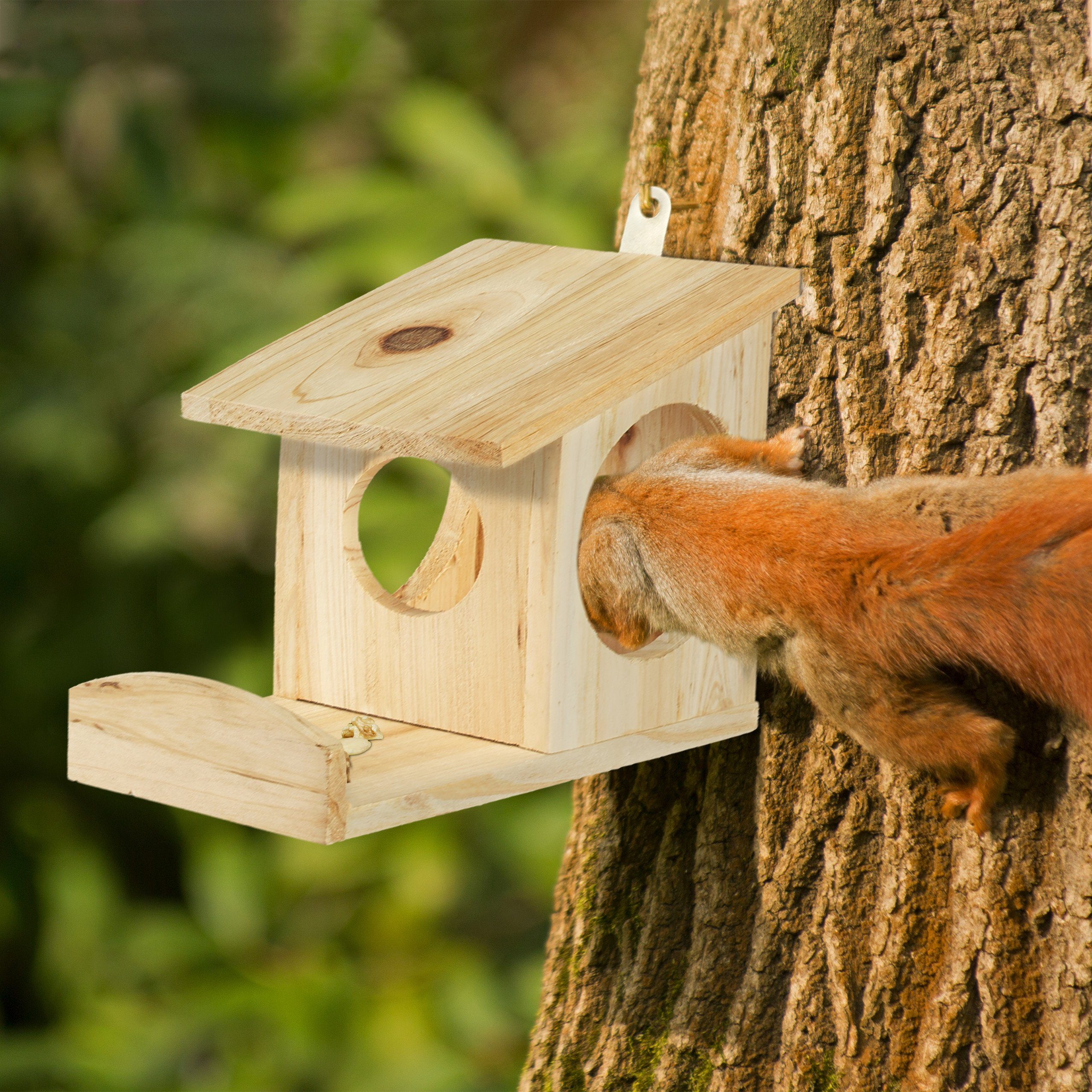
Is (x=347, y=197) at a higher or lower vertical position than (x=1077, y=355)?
higher

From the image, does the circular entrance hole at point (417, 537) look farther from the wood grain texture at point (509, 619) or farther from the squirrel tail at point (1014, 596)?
the squirrel tail at point (1014, 596)

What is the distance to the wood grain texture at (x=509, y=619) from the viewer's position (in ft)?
4.55

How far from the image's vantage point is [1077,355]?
1.48 meters

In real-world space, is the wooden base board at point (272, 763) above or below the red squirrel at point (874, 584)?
below

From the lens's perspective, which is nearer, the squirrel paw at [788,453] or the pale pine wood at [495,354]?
the pale pine wood at [495,354]

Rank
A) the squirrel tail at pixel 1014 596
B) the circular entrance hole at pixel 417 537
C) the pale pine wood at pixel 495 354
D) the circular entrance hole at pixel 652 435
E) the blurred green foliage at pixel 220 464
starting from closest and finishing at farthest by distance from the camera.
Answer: the squirrel tail at pixel 1014 596
the pale pine wood at pixel 495 354
the circular entrance hole at pixel 652 435
the circular entrance hole at pixel 417 537
the blurred green foliage at pixel 220 464

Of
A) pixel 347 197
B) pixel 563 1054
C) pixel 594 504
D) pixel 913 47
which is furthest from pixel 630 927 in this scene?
pixel 347 197

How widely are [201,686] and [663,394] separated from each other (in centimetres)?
58

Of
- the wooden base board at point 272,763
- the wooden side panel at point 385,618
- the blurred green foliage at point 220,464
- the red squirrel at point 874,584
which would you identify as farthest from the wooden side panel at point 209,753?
the blurred green foliage at point 220,464

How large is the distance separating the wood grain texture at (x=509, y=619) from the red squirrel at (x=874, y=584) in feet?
0.19

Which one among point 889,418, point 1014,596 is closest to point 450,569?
point 889,418

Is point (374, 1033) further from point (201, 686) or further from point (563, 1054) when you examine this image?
point (201, 686)

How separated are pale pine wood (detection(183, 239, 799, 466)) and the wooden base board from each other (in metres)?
0.30

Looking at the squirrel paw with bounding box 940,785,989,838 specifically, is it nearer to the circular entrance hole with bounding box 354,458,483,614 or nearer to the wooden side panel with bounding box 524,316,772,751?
the wooden side panel with bounding box 524,316,772,751
